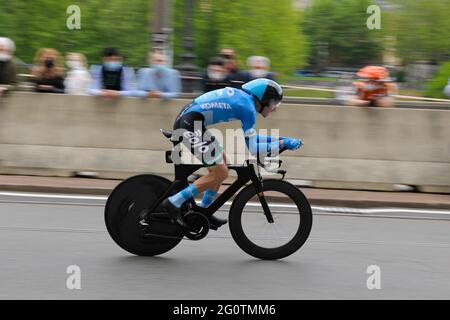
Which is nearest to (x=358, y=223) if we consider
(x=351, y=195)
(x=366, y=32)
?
(x=351, y=195)

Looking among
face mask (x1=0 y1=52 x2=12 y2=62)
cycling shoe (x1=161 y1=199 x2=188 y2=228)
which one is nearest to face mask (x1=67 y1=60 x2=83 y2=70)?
face mask (x1=0 y1=52 x2=12 y2=62)

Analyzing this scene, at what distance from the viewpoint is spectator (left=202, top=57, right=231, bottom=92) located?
11484 mm

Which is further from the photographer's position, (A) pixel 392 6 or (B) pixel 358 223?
(A) pixel 392 6

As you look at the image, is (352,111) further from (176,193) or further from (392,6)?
(392,6)

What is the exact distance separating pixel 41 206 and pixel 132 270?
134 inches

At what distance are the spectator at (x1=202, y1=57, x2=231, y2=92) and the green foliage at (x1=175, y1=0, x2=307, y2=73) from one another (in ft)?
128

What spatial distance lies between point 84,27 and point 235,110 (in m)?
46.1

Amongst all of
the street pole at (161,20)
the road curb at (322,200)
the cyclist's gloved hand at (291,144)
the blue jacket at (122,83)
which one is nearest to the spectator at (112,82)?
the blue jacket at (122,83)

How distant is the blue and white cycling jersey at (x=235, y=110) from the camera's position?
7043 mm

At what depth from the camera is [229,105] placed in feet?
23.3

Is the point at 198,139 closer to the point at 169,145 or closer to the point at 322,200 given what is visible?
the point at 322,200

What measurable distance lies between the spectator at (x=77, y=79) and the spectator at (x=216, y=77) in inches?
71.8
